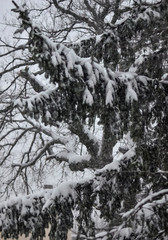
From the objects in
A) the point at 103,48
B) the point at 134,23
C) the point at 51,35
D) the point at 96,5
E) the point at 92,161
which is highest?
the point at 96,5

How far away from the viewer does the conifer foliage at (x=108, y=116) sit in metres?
2.93

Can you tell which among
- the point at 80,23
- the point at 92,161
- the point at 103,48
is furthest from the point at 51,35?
the point at 103,48

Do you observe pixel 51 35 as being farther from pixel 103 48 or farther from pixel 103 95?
pixel 103 95

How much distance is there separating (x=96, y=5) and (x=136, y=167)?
7039mm

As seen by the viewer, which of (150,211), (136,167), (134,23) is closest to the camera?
(150,211)

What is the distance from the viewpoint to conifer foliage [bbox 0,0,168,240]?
9.60 ft

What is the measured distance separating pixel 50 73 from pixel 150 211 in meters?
1.70

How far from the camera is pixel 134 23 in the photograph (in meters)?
3.71

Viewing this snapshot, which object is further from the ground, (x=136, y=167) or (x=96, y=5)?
(x=96, y=5)

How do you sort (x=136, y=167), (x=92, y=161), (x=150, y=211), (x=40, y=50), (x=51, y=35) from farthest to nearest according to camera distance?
(x=51, y=35), (x=92, y=161), (x=136, y=167), (x=150, y=211), (x=40, y=50)

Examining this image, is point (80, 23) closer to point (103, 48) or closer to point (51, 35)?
point (51, 35)

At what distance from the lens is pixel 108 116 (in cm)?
327

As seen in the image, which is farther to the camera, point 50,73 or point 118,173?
point 118,173

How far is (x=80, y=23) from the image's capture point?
967 centimetres
